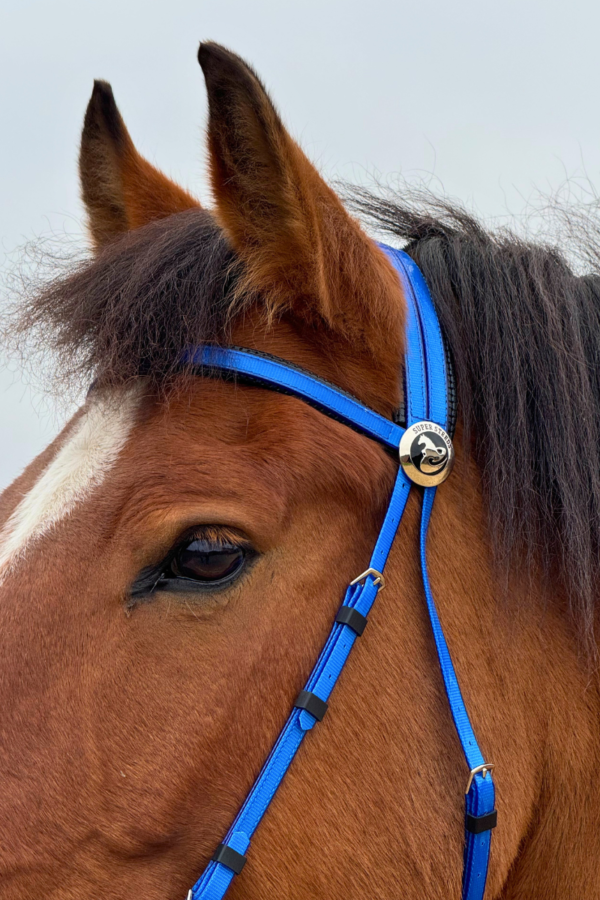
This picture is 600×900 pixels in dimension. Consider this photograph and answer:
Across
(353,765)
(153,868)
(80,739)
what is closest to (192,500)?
(80,739)

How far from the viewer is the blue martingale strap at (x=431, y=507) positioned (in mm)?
1676

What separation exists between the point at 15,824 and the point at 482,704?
1.03 m

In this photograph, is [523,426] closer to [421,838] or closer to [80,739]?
[421,838]

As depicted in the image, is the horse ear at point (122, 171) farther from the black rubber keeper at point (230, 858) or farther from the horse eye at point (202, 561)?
the black rubber keeper at point (230, 858)

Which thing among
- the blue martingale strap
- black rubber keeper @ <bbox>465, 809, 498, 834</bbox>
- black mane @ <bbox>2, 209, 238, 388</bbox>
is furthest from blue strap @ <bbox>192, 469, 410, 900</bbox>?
black mane @ <bbox>2, 209, 238, 388</bbox>

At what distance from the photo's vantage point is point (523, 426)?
6.16 feet

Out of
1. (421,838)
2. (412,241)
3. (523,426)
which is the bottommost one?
(421,838)

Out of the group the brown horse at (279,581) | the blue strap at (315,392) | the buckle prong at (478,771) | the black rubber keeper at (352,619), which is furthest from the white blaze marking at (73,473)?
the buckle prong at (478,771)

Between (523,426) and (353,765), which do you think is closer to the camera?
(353,765)

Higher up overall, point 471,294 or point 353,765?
point 471,294

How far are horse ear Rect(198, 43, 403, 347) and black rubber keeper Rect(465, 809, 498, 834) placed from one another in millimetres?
1096

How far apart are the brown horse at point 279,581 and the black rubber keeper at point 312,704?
0.03m

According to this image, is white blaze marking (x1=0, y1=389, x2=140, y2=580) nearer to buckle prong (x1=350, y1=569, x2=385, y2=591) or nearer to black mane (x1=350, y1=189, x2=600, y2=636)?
buckle prong (x1=350, y1=569, x2=385, y2=591)

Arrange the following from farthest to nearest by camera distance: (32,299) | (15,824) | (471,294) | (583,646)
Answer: (32,299) < (471,294) < (583,646) < (15,824)
